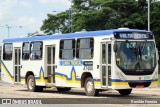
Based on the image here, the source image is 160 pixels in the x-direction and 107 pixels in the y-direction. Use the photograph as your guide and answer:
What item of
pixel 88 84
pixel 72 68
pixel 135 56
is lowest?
pixel 88 84

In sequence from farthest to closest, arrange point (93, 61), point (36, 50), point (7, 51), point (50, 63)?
point (7, 51)
point (36, 50)
point (50, 63)
point (93, 61)

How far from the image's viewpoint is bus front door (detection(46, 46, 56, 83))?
2530 cm

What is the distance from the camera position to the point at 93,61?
862 inches

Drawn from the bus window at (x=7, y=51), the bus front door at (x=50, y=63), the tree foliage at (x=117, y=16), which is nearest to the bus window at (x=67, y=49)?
the bus front door at (x=50, y=63)

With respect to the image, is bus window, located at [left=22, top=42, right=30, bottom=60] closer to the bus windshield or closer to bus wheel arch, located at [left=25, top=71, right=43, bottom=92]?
bus wheel arch, located at [left=25, top=71, right=43, bottom=92]

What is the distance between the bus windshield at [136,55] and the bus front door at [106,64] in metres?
0.52

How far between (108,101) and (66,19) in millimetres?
73076

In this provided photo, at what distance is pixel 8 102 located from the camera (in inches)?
762

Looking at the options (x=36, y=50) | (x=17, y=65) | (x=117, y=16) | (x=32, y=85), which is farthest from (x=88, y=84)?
(x=117, y=16)

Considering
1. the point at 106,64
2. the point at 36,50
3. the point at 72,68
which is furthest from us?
the point at 36,50

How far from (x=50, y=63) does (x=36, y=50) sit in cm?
150

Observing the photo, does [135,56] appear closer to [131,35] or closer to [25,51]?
[131,35]

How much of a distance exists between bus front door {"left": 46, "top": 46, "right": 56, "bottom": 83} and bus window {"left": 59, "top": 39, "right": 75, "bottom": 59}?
37.5 inches

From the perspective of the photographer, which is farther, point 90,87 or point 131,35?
point 90,87
